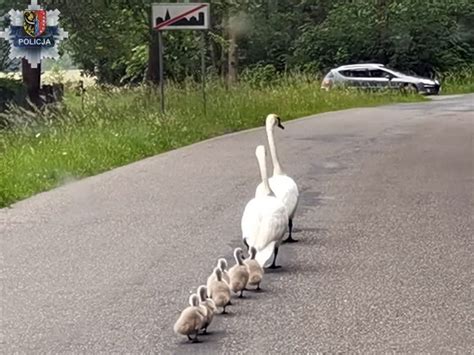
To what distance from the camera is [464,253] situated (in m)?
9.62

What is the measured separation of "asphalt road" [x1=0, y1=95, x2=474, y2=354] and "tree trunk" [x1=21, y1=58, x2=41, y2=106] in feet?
39.0

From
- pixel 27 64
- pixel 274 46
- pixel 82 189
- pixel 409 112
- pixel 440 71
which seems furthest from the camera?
pixel 274 46

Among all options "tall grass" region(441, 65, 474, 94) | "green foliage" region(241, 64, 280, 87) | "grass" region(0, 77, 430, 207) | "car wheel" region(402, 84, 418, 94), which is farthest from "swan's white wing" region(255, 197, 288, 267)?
"tall grass" region(441, 65, 474, 94)

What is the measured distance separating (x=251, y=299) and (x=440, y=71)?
45.3m

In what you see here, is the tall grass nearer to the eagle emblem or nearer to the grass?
the grass

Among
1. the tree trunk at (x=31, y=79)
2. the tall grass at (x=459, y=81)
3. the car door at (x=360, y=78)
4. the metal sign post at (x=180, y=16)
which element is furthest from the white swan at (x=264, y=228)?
the tall grass at (x=459, y=81)

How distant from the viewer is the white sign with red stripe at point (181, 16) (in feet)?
69.8

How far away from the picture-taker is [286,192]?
31.5 feet

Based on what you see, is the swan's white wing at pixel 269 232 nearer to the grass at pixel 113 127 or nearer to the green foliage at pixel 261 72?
the grass at pixel 113 127

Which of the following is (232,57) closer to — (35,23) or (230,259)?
(35,23)

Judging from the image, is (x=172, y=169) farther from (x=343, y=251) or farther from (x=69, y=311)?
(x=69, y=311)

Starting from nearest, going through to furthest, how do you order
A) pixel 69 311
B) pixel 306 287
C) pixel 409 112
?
pixel 69 311 < pixel 306 287 < pixel 409 112

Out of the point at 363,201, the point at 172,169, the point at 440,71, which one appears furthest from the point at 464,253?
the point at 440,71

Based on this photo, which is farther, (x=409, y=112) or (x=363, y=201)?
(x=409, y=112)
